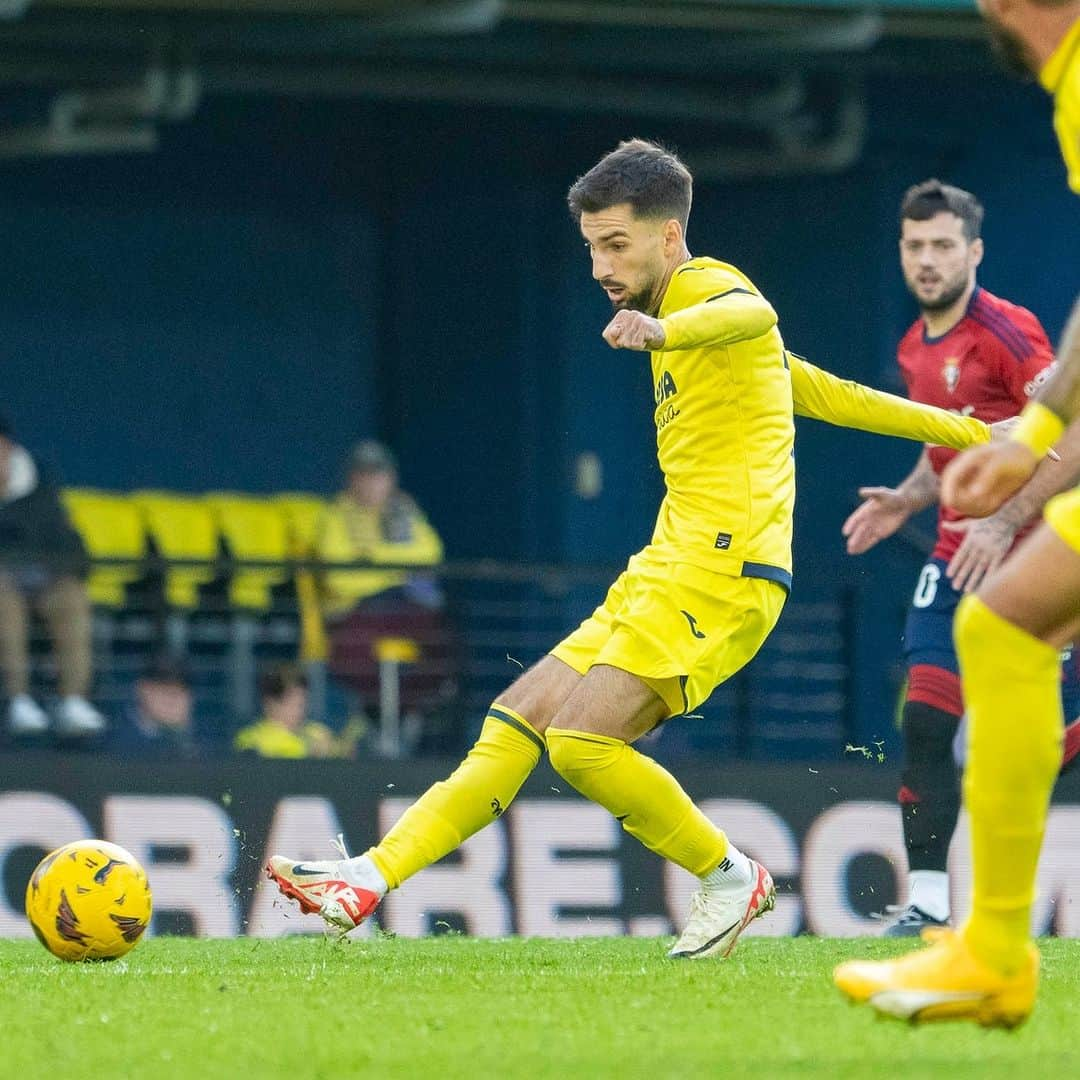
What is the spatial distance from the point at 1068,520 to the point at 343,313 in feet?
45.3

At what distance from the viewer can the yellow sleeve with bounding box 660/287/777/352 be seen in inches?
232

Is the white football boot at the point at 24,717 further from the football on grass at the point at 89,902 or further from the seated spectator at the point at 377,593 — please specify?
the football on grass at the point at 89,902

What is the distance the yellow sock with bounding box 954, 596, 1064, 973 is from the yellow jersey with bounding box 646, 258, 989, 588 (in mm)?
2114

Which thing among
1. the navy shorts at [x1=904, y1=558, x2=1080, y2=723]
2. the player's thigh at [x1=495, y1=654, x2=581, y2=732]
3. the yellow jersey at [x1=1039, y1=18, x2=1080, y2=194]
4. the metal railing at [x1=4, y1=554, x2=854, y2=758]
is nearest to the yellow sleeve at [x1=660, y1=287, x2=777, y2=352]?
the player's thigh at [x1=495, y1=654, x2=581, y2=732]

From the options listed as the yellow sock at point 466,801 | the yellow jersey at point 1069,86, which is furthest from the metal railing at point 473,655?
the yellow jersey at point 1069,86

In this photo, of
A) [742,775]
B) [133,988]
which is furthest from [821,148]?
[133,988]

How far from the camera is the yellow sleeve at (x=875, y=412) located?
6859 millimetres

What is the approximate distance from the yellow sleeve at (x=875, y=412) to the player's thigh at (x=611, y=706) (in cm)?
97

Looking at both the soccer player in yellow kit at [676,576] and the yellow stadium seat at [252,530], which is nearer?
the soccer player in yellow kit at [676,576]

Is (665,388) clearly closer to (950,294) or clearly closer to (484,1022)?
(950,294)

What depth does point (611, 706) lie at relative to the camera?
21.4 ft

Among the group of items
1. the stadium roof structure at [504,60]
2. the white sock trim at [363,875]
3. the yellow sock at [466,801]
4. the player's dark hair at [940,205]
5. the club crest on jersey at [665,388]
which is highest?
the stadium roof structure at [504,60]

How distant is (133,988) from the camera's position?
6.01 metres

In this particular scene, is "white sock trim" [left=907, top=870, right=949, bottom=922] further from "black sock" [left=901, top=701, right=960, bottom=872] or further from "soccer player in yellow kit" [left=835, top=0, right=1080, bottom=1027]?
"soccer player in yellow kit" [left=835, top=0, right=1080, bottom=1027]
